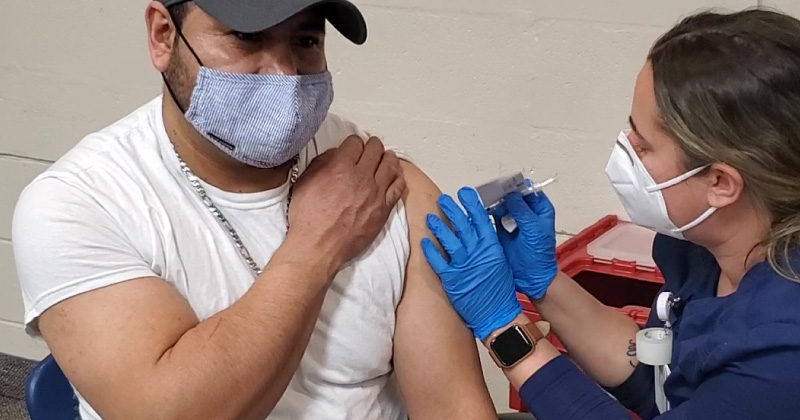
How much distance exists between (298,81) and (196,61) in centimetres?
15

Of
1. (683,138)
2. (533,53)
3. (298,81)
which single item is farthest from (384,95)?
(683,138)

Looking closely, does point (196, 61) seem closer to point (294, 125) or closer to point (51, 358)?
point (294, 125)

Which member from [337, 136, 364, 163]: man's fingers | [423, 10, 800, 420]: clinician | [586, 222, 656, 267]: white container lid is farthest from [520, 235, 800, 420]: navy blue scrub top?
[337, 136, 364, 163]: man's fingers

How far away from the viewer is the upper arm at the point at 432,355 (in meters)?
1.46

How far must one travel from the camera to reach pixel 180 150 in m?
1.39

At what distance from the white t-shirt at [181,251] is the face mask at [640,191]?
0.35m

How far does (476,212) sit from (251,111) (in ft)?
1.39

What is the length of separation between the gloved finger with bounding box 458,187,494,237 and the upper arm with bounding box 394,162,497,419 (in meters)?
0.10

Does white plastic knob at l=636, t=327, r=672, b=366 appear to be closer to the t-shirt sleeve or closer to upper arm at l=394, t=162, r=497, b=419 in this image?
upper arm at l=394, t=162, r=497, b=419

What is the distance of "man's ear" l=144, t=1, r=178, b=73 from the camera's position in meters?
1.36

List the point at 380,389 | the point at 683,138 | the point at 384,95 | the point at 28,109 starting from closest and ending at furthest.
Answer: the point at 683,138 → the point at 380,389 → the point at 384,95 → the point at 28,109

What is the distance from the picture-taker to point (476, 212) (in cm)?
154

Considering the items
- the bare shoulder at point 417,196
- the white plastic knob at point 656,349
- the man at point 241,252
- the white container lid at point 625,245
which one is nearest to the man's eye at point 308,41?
the man at point 241,252

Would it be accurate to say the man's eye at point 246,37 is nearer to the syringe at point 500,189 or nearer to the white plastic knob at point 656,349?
the syringe at point 500,189
